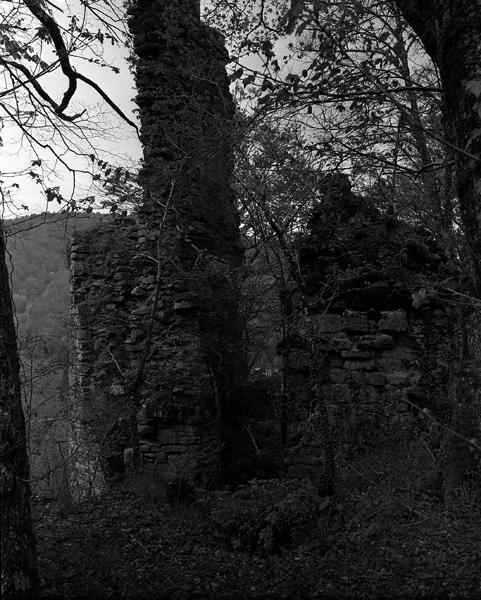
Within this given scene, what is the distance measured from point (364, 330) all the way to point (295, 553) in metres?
3.35

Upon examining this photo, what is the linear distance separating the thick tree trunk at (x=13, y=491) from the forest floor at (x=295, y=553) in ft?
1.58

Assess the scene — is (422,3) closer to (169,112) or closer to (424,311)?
(424,311)

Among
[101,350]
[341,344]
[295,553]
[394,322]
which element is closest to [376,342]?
[394,322]

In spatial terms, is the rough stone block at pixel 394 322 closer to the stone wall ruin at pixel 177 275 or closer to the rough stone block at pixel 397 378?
the rough stone block at pixel 397 378

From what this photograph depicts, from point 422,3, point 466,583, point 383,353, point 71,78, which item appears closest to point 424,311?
point 383,353

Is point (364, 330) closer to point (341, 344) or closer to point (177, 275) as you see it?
point (341, 344)

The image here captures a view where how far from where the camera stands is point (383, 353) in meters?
7.22

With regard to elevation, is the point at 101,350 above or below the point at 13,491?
above

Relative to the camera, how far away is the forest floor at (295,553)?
3.96 m

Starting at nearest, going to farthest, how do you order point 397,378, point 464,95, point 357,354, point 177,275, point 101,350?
point 464,95 → point 397,378 → point 357,354 → point 177,275 → point 101,350

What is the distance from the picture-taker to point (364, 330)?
729 cm

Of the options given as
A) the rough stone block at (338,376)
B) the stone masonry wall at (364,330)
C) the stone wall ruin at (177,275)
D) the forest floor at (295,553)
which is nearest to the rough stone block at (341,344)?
the stone masonry wall at (364,330)

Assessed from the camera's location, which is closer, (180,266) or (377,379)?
(377,379)

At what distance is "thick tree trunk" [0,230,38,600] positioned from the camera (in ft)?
11.9
